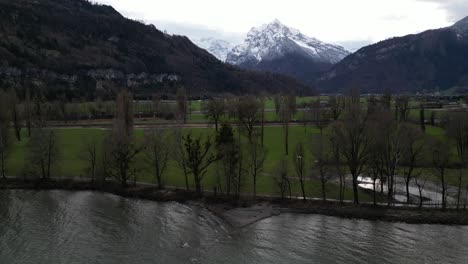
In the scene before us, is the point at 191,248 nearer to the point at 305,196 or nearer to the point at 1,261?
the point at 1,261

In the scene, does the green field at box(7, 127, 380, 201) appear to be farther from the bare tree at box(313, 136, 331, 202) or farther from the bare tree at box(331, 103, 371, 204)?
the bare tree at box(331, 103, 371, 204)

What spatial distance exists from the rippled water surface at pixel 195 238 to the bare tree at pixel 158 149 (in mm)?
11455

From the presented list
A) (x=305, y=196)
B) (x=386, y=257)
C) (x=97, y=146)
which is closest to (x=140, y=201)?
(x=97, y=146)

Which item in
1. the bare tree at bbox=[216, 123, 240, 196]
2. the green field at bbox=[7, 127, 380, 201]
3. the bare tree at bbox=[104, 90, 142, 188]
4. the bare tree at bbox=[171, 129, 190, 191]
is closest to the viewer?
the bare tree at bbox=[216, 123, 240, 196]

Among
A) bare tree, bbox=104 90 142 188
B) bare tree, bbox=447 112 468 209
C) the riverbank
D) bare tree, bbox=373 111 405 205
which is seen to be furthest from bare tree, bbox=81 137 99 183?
bare tree, bbox=447 112 468 209

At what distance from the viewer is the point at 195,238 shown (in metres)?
54.6

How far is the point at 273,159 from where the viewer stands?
9319 cm

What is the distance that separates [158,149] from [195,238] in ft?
88.8

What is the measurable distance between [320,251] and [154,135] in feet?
133

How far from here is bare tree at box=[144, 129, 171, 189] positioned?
7744cm

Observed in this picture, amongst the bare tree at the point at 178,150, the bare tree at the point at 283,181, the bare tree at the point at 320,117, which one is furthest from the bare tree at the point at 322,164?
the bare tree at the point at 320,117

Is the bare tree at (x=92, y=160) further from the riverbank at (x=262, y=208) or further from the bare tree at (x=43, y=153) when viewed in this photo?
the bare tree at (x=43, y=153)

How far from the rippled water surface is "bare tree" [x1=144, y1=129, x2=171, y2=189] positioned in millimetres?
11455

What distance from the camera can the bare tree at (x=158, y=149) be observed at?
7744cm
